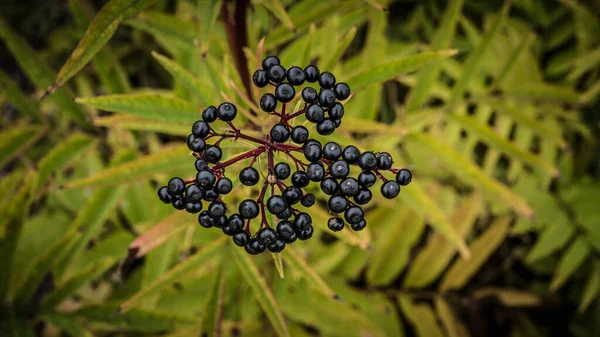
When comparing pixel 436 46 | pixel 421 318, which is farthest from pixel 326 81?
pixel 421 318

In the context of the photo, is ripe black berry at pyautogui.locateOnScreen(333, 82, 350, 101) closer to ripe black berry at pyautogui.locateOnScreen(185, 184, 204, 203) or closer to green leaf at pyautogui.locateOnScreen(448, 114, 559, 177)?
ripe black berry at pyautogui.locateOnScreen(185, 184, 204, 203)

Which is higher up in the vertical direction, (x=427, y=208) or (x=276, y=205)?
(x=276, y=205)

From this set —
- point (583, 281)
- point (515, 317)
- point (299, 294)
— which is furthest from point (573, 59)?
point (299, 294)

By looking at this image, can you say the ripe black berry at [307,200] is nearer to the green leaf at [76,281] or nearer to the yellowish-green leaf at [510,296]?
the green leaf at [76,281]

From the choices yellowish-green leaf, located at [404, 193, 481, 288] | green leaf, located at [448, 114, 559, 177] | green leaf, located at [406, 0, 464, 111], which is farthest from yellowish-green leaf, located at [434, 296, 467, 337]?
green leaf, located at [406, 0, 464, 111]

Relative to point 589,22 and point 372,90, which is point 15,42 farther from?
point 589,22

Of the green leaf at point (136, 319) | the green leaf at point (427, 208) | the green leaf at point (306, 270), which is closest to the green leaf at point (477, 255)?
the green leaf at point (427, 208)

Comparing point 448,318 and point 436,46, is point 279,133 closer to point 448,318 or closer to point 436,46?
point 436,46
